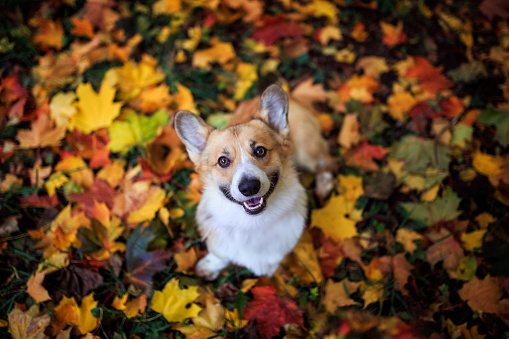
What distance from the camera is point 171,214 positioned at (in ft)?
10.6

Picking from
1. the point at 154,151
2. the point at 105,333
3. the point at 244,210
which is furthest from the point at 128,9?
the point at 105,333

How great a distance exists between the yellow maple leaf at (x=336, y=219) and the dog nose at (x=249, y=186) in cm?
131

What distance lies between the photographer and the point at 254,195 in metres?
2.16

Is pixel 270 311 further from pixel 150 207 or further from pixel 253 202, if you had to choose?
pixel 150 207

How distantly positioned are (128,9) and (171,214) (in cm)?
336

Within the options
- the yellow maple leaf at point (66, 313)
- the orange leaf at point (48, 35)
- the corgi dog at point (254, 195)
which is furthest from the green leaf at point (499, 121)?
the orange leaf at point (48, 35)

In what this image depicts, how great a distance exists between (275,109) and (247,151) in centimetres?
49

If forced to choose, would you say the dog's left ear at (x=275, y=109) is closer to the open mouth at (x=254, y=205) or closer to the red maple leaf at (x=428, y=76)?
the open mouth at (x=254, y=205)

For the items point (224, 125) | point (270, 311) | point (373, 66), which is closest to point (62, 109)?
point (224, 125)

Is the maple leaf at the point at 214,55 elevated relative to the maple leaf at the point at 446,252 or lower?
elevated

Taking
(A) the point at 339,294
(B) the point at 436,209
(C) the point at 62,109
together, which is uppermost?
(C) the point at 62,109

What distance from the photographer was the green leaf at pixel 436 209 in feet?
10.2

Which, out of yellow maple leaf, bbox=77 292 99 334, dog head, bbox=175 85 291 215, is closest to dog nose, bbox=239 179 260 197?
dog head, bbox=175 85 291 215

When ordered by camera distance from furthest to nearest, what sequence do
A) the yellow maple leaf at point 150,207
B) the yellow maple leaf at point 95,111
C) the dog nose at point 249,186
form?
1. the yellow maple leaf at point 95,111
2. the yellow maple leaf at point 150,207
3. the dog nose at point 249,186
